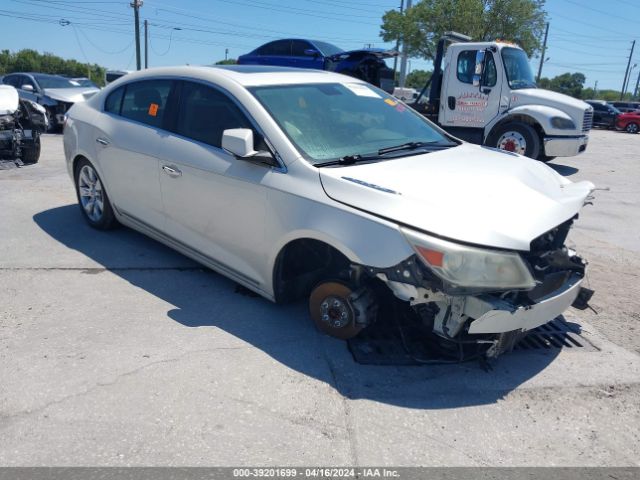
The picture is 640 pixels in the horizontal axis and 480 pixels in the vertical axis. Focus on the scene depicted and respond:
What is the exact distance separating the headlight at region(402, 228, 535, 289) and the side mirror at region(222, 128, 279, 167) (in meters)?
1.20

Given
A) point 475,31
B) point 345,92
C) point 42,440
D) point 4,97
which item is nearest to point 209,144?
point 345,92

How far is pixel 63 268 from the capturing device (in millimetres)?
4598

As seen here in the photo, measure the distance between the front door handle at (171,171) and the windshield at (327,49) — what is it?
10888 mm

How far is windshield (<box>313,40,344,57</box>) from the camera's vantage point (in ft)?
46.9

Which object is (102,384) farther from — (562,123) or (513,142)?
(562,123)

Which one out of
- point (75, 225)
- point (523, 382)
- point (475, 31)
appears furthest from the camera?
point (475, 31)

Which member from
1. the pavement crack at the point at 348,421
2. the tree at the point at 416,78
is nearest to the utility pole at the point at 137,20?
the pavement crack at the point at 348,421

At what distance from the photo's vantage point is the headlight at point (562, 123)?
33.1ft

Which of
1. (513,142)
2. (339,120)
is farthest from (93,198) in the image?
(513,142)

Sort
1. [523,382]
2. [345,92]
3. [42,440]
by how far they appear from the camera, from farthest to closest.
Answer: [345,92]
[523,382]
[42,440]

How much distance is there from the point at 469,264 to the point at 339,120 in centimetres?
163

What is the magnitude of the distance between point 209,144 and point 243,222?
2.32ft

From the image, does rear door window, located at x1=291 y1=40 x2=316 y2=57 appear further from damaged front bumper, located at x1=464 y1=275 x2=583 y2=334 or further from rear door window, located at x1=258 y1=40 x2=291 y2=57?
damaged front bumper, located at x1=464 y1=275 x2=583 y2=334

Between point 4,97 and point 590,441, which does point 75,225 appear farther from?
point 590,441
